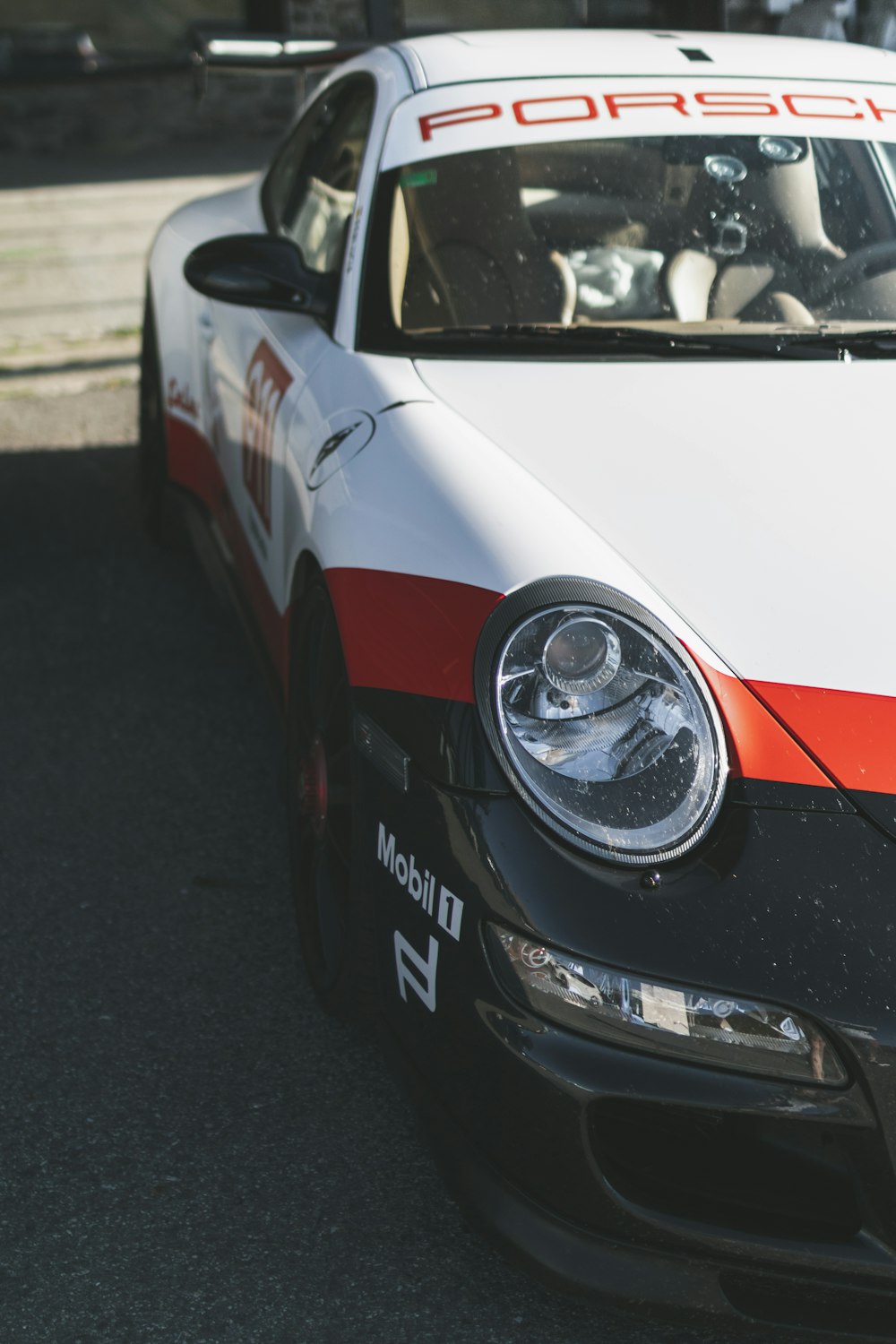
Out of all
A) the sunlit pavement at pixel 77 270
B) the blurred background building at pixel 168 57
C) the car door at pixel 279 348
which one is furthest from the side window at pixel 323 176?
the blurred background building at pixel 168 57

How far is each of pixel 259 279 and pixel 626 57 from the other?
0.86 m

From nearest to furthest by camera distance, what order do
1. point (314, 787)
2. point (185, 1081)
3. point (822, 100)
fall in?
point (185, 1081) → point (314, 787) → point (822, 100)

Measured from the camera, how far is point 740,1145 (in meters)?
1.55

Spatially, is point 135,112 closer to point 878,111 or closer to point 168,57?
point 168,57

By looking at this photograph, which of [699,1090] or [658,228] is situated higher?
[658,228]

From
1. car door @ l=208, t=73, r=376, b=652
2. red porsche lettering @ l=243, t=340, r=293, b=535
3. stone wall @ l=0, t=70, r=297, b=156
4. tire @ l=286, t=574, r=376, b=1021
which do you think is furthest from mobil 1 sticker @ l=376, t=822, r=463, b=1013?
stone wall @ l=0, t=70, r=297, b=156

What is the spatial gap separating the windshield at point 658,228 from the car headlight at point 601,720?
1069 millimetres

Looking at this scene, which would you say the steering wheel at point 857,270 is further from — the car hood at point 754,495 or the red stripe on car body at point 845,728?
the red stripe on car body at point 845,728

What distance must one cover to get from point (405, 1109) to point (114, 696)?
1690mm

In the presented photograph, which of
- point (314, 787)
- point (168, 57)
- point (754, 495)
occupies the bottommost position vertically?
point (168, 57)

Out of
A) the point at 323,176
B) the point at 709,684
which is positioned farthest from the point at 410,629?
the point at 323,176

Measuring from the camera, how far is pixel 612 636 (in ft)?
5.65

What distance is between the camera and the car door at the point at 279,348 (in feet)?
8.92

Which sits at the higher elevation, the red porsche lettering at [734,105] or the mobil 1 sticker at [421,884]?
the red porsche lettering at [734,105]
